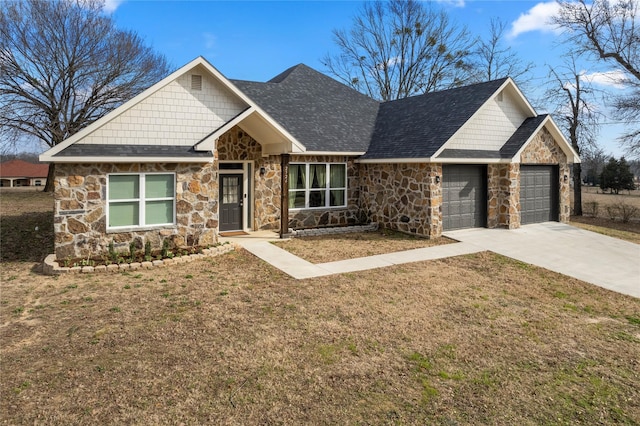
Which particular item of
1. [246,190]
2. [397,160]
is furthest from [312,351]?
[397,160]

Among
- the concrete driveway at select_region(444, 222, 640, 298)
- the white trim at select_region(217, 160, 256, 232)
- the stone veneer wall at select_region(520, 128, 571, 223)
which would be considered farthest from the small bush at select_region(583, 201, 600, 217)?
the white trim at select_region(217, 160, 256, 232)

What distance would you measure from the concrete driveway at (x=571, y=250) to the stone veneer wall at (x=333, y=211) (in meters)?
4.20

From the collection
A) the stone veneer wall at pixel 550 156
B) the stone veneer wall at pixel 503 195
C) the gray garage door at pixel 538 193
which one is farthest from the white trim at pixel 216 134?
the gray garage door at pixel 538 193

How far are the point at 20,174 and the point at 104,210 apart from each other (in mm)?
78751

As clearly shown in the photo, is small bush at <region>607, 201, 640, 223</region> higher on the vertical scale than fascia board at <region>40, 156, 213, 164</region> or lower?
lower

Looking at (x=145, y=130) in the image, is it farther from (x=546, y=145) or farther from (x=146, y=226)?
(x=546, y=145)

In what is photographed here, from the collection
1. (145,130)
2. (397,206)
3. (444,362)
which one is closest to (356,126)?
(397,206)

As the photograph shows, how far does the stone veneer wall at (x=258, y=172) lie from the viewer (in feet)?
45.8

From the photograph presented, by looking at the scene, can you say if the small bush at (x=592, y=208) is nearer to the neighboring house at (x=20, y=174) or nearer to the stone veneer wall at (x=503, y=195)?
the stone veneer wall at (x=503, y=195)

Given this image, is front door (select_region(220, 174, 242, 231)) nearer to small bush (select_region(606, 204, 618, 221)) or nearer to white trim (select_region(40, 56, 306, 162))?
white trim (select_region(40, 56, 306, 162))

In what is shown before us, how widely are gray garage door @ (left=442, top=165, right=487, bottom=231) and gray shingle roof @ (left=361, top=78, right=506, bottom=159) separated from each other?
1288 mm

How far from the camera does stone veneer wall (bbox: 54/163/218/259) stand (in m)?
10.1

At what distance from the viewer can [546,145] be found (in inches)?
644

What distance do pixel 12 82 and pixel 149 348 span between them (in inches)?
1092
